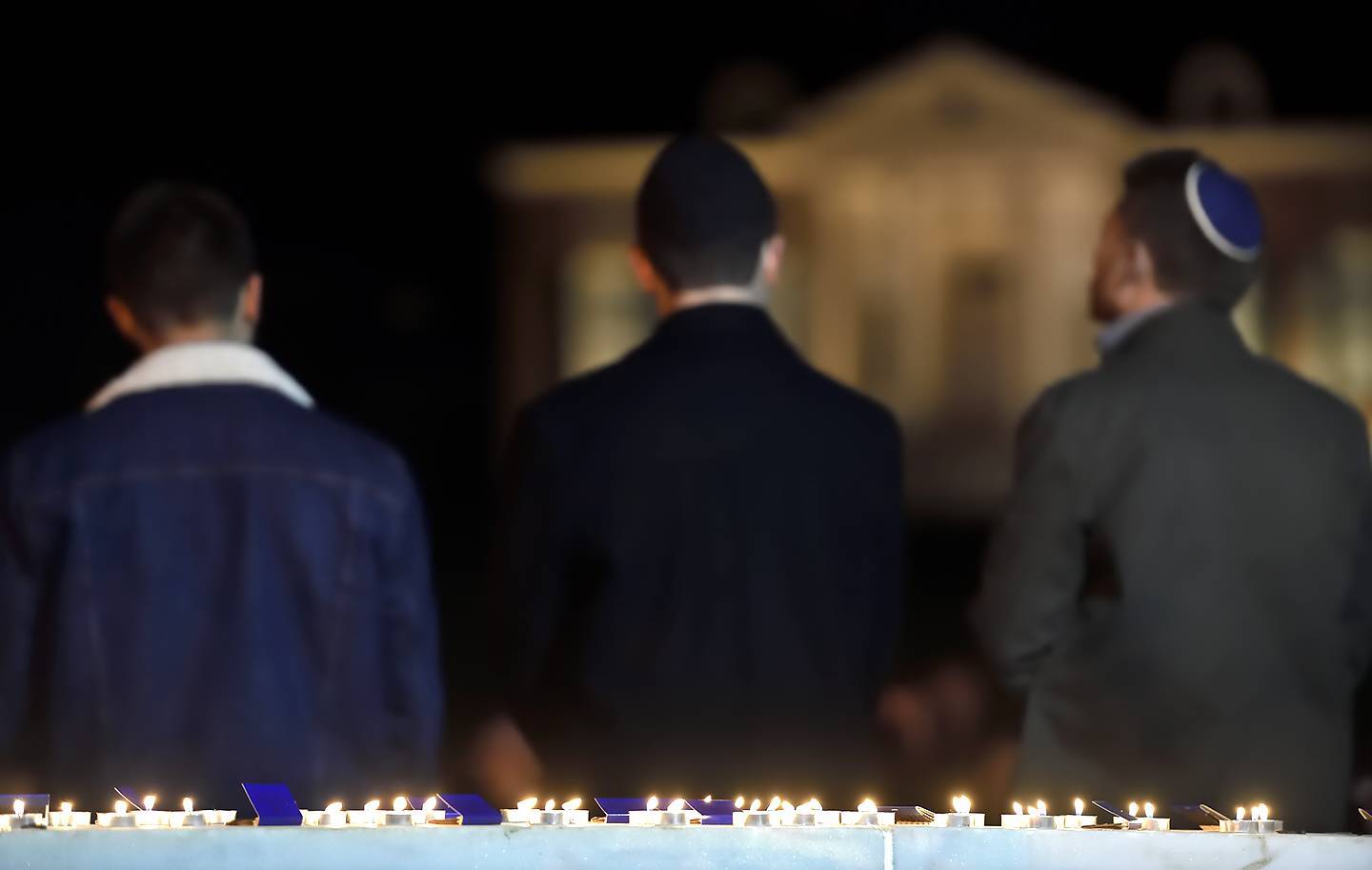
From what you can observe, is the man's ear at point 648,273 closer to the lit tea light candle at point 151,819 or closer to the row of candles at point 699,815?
the row of candles at point 699,815

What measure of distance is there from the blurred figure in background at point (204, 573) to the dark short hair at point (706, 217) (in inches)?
24.6

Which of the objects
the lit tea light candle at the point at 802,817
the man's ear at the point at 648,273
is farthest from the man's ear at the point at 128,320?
the lit tea light candle at the point at 802,817

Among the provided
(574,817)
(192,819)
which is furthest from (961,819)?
(192,819)

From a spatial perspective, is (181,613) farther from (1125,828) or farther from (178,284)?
(1125,828)

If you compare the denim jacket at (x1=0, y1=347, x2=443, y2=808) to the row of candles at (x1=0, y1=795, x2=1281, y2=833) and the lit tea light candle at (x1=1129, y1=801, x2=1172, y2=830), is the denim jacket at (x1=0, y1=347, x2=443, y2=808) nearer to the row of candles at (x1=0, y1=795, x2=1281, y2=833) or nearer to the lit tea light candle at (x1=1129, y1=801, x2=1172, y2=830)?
the row of candles at (x1=0, y1=795, x2=1281, y2=833)

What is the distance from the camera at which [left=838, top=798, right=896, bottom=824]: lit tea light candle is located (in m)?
2.79

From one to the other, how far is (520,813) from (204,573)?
4.72 feet

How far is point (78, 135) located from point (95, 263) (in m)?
1.73

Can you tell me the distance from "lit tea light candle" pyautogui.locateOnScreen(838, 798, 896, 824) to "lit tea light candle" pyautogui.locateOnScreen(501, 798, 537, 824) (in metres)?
0.36

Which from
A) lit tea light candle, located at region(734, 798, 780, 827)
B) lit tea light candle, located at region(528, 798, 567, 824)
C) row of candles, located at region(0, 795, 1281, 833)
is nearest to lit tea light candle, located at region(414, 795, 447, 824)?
row of candles, located at region(0, 795, 1281, 833)

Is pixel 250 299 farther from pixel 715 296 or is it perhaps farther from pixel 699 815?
pixel 699 815

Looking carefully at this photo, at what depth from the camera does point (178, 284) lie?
412 cm

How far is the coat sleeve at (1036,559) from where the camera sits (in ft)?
13.1

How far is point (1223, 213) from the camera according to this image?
13.7ft
